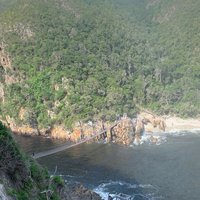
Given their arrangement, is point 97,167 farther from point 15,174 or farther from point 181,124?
point 15,174

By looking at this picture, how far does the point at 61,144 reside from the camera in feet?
218

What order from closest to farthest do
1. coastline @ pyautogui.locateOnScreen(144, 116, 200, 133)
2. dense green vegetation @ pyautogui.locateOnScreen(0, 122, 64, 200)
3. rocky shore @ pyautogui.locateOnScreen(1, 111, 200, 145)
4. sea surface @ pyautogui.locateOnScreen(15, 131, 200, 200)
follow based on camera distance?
1. dense green vegetation @ pyautogui.locateOnScreen(0, 122, 64, 200)
2. sea surface @ pyautogui.locateOnScreen(15, 131, 200, 200)
3. rocky shore @ pyautogui.locateOnScreen(1, 111, 200, 145)
4. coastline @ pyautogui.locateOnScreen(144, 116, 200, 133)

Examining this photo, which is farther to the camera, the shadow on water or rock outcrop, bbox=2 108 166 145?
rock outcrop, bbox=2 108 166 145

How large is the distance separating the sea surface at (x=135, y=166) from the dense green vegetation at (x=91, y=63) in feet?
32.0

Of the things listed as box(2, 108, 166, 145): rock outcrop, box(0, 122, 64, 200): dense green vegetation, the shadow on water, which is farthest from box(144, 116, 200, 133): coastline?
box(0, 122, 64, 200): dense green vegetation

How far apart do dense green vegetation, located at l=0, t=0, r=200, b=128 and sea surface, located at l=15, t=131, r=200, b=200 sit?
976cm

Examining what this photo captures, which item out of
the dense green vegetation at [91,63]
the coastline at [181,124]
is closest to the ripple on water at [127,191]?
the dense green vegetation at [91,63]

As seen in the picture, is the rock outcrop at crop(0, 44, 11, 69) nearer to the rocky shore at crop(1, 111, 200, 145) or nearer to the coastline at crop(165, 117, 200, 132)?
the rocky shore at crop(1, 111, 200, 145)

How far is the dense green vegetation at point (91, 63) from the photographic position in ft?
253

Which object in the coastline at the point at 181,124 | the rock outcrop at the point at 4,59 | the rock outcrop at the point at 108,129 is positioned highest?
the rock outcrop at the point at 4,59

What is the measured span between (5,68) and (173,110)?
1250 inches

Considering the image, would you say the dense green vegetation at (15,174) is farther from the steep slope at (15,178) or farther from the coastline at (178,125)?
the coastline at (178,125)

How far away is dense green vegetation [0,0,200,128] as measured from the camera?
77.2 metres

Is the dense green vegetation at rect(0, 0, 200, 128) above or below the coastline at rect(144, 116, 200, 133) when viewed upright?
above
